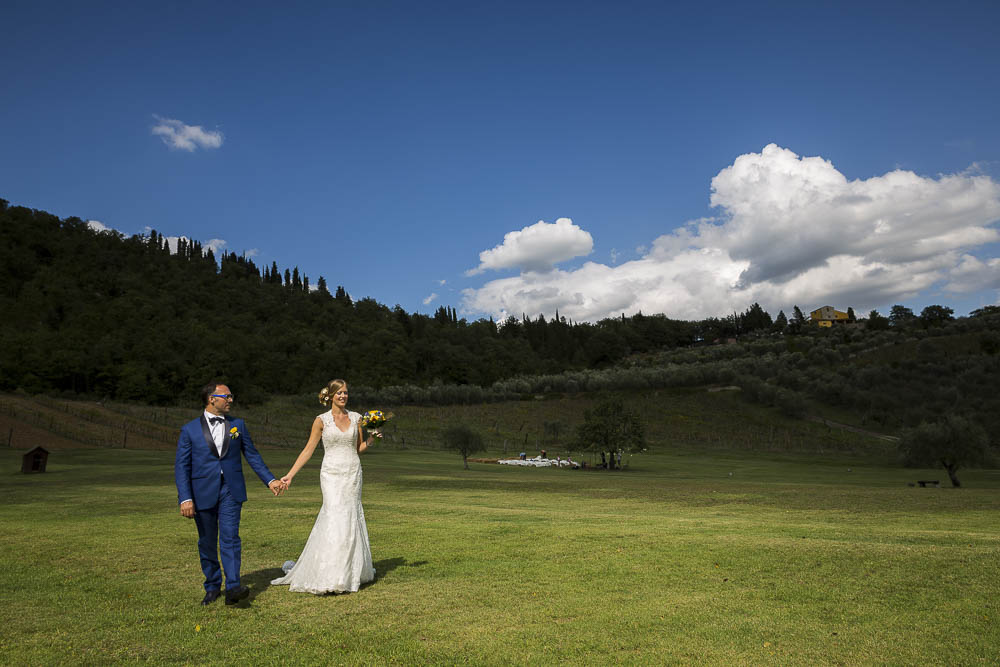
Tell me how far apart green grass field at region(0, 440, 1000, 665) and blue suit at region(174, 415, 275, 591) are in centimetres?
54

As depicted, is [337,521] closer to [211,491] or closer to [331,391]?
[211,491]

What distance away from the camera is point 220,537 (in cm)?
718

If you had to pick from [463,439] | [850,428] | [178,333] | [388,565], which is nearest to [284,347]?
[178,333]

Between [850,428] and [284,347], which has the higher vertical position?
[284,347]

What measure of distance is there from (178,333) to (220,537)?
139077 millimetres

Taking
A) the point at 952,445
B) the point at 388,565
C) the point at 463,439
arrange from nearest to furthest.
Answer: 1. the point at 388,565
2. the point at 952,445
3. the point at 463,439

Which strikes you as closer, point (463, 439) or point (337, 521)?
point (337, 521)

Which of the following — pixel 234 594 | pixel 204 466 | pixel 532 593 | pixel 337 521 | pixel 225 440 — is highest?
pixel 225 440

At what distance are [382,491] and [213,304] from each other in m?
156

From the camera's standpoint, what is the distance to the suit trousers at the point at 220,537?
7.08 m

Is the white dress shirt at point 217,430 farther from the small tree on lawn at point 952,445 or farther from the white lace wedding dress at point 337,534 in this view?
the small tree on lawn at point 952,445

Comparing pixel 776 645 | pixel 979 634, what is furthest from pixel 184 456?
Result: pixel 979 634

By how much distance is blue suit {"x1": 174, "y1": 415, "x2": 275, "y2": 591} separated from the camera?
23.3 feet

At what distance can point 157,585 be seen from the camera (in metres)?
7.93
